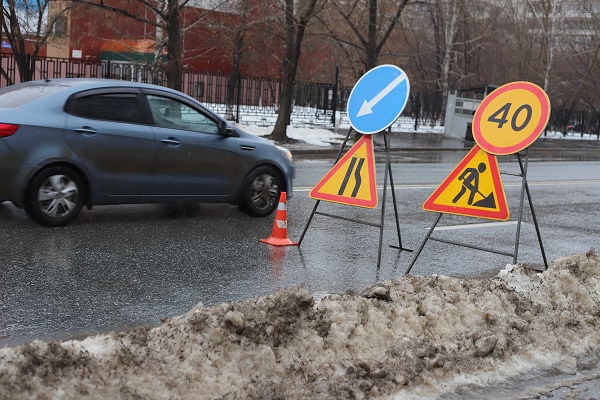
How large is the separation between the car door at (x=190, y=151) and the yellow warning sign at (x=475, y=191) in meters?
3.20

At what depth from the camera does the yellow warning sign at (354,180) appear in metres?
7.79

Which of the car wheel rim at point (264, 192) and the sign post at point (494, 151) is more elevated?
the sign post at point (494, 151)

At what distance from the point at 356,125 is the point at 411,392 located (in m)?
4.03

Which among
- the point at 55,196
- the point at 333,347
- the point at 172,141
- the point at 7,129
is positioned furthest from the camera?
the point at 172,141

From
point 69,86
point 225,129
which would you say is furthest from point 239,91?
point 69,86

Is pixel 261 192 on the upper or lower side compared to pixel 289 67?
lower

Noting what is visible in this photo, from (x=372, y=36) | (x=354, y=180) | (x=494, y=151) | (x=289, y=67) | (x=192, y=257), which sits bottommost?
(x=192, y=257)

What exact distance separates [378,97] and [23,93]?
3885 millimetres

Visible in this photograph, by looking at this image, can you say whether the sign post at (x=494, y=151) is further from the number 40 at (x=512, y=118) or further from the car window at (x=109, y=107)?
the car window at (x=109, y=107)

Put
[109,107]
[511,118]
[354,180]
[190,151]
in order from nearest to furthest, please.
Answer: [511,118], [354,180], [109,107], [190,151]

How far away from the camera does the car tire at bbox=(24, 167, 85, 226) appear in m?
8.40

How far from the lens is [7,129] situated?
26.7ft

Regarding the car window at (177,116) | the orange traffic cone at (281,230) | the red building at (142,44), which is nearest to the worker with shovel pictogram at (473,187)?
the orange traffic cone at (281,230)

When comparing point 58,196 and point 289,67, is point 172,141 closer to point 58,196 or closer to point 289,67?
point 58,196
